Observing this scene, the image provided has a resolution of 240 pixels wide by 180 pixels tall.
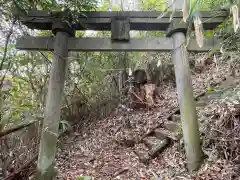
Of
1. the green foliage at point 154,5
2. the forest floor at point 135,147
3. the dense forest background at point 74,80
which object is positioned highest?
the green foliage at point 154,5

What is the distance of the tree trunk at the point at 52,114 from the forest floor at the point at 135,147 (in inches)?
18.7

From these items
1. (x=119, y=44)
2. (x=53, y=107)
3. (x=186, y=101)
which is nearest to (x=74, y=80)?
(x=53, y=107)

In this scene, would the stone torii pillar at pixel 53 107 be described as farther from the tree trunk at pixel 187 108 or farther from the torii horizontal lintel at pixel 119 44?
the tree trunk at pixel 187 108

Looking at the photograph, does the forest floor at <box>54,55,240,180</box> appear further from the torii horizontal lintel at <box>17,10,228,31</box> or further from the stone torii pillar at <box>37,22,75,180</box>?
the torii horizontal lintel at <box>17,10,228,31</box>

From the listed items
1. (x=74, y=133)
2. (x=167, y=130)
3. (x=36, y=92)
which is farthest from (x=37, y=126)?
(x=167, y=130)

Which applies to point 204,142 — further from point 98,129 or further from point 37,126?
point 37,126

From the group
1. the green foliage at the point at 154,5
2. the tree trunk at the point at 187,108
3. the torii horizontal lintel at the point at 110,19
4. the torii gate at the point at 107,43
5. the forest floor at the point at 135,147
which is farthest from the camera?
the green foliage at the point at 154,5

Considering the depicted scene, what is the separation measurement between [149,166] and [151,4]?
4.77 metres

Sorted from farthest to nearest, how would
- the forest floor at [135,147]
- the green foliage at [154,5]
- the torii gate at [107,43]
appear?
the green foliage at [154,5], the torii gate at [107,43], the forest floor at [135,147]

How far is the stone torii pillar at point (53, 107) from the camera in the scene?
8.73ft

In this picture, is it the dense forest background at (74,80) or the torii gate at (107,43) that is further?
the dense forest background at (74,80)

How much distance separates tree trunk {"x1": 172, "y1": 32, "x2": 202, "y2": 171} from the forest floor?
165 mm

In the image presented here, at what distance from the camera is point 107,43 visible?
3.03 m

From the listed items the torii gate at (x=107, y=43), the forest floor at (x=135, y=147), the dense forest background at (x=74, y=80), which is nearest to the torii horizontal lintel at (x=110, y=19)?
the torii gate at (x=107, y=43)
